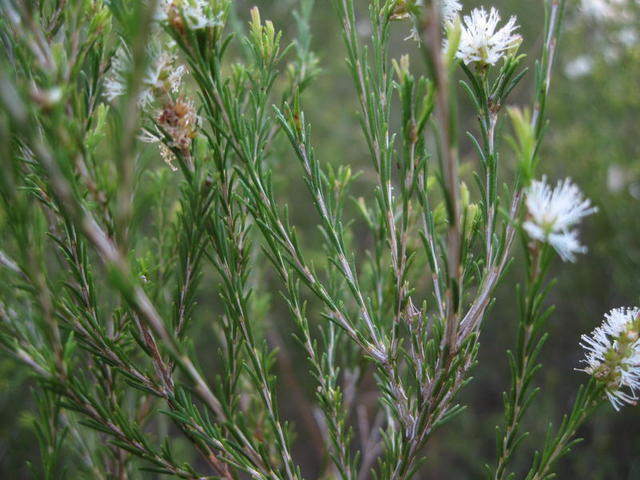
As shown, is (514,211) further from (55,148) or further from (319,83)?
(319,83)

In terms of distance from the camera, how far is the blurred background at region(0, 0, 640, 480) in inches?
101

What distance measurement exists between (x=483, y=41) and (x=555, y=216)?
0.30 metres

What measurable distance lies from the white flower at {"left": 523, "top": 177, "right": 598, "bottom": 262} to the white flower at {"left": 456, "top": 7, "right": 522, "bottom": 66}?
0.25m

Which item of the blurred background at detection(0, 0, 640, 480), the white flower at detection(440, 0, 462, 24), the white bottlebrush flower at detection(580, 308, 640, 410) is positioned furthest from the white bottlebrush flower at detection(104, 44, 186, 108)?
the blurred background at detection(0, 0, 640, 480)

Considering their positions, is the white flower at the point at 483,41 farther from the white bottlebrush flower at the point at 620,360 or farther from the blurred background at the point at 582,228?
the blurred background at the point at 582,228

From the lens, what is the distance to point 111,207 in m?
0.63

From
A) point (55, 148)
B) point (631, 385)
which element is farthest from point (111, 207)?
point (631, 385)

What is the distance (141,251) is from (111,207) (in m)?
0.72

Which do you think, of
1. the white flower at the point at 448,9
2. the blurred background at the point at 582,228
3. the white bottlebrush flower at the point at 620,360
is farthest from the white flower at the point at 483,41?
the blurred background at the point at 582,228

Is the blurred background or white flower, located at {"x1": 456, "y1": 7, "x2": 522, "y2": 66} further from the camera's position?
the blurred background

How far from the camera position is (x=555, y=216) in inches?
20.3

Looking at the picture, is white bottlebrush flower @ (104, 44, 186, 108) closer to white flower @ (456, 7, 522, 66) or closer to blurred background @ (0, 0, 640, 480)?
white flower @ (456, 7, 522, 66)

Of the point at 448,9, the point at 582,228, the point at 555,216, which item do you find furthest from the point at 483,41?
the point at 582,228

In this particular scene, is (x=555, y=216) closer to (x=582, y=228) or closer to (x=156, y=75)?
(x=156, y=75)
